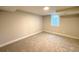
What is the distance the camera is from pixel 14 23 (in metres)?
1.57

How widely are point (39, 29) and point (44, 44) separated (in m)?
0.35

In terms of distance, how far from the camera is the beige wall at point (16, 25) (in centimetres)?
156

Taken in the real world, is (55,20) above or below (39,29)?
above

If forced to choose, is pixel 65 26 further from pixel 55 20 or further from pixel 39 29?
pixel 39 29

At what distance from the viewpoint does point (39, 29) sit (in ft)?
5.51

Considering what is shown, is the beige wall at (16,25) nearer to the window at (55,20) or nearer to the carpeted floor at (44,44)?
the carpeted floor at (44,44)

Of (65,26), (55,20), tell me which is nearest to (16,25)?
(55,20)

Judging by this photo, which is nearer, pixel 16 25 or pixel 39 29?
pixel 16 25
